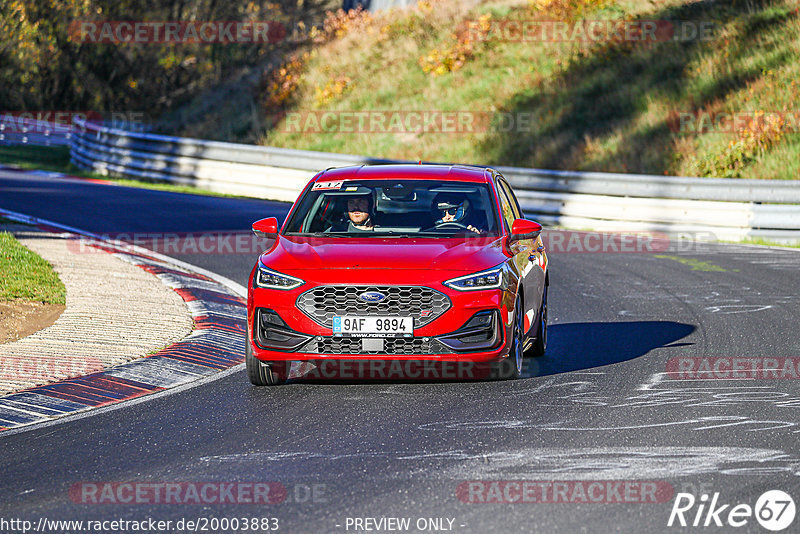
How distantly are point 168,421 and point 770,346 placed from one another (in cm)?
548

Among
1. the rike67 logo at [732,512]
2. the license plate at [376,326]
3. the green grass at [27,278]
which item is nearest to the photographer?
the rike67 logo at [732,512]

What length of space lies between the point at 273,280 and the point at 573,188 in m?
14.2

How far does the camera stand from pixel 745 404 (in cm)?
838

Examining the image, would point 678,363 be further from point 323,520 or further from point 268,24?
point 268,24

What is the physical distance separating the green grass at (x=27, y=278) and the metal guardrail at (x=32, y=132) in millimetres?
25604

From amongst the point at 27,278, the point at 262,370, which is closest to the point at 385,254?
the point at 262,370

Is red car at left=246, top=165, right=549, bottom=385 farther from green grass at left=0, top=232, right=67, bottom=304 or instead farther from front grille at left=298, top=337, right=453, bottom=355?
green grass at left=0, top=232, right=67, bottom=304

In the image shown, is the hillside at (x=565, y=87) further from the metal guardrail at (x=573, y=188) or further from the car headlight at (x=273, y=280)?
the car headlight at (x=273, y=280)

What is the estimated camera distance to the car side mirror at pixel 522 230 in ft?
31.9

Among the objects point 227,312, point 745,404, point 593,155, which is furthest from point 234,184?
point 745,404

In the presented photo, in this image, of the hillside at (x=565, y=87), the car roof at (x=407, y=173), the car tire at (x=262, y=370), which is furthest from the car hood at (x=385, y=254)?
the hillside at (x=565, y=87)

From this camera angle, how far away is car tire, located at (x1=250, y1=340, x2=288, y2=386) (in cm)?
911

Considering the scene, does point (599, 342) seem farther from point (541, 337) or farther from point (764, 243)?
point (764, 243)

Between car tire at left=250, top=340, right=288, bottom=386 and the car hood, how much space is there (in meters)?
0.70
